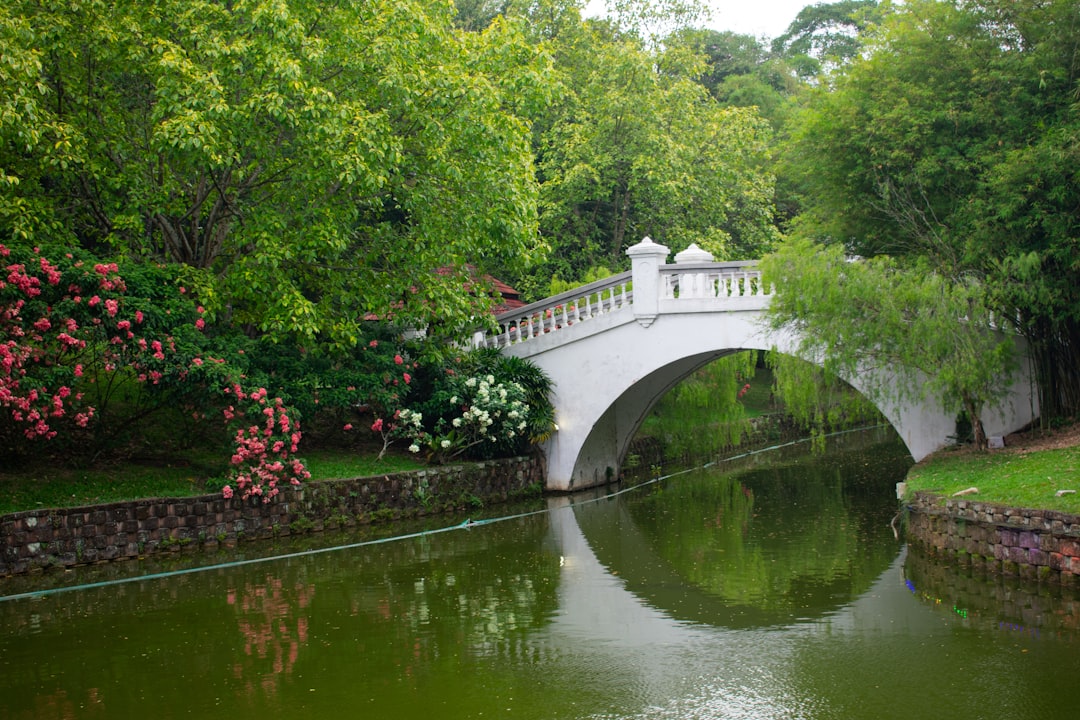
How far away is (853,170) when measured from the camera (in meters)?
13.6

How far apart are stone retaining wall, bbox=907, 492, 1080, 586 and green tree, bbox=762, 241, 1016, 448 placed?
6.18ft

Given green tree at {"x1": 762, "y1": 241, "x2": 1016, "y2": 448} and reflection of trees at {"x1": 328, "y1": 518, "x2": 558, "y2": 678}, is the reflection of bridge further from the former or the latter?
reflection of trees at {"x1": 328, "y1": 518, "x2": 558, "y2": 678}

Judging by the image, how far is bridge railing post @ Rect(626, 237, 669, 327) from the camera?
14.8 m

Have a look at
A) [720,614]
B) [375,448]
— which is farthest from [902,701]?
[375,448]

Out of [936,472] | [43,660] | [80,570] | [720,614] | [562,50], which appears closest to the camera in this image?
[43,660]

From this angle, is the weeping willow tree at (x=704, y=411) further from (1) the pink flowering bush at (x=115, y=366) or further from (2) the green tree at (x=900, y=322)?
(1) the pink flowering bush at (x=115, y=366)

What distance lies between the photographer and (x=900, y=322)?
1187cm

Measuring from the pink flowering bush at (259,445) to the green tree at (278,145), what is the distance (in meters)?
0.99

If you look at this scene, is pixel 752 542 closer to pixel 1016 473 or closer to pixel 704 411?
pixel 1016 473

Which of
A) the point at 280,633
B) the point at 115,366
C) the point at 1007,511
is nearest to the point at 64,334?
the point at 115,366

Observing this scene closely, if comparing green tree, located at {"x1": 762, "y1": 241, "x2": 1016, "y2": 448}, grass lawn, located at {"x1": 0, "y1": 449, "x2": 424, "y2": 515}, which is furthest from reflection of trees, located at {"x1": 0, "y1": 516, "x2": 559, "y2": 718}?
green tree, located at {"x1": 762, "y1": 241, "x2": 1016, "y2": 448}

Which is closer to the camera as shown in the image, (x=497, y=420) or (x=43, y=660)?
(x=43, y=660)

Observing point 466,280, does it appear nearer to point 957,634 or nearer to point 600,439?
point 600,439

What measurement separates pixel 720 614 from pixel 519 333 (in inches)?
321
